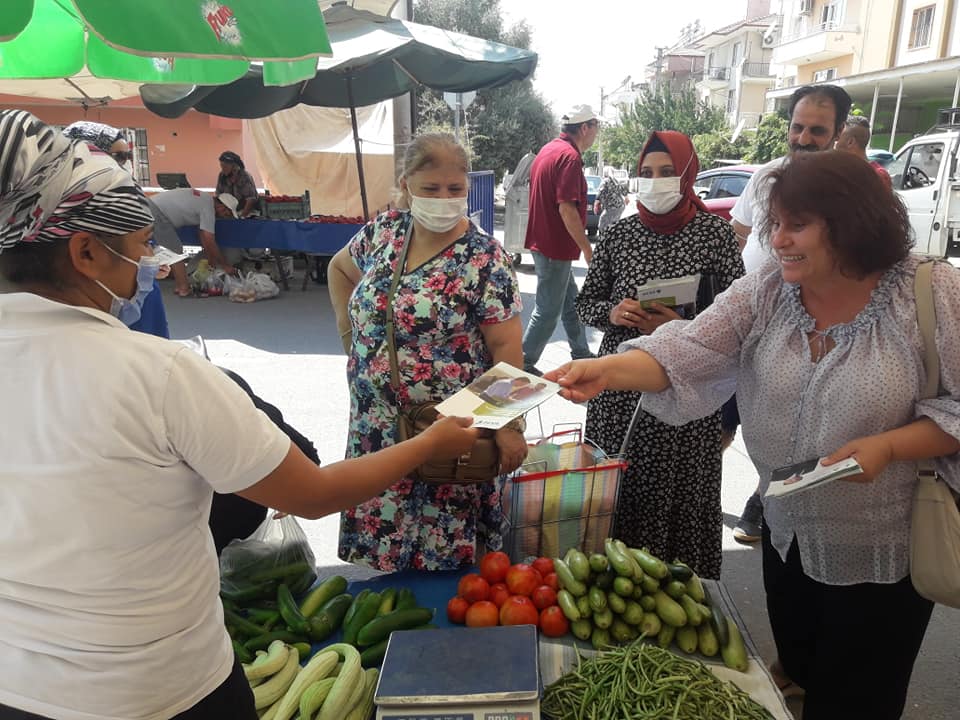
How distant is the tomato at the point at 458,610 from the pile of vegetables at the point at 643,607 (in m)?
0.35

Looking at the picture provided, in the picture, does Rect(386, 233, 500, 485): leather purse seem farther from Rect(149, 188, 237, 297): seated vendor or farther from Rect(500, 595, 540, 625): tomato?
Rect(149, 188, 237, 297): seated vendor

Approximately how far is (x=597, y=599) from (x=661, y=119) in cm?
3823

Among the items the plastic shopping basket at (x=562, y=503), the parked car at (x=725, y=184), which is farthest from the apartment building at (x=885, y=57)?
the plastic shopping basket at (x=562, y=503)

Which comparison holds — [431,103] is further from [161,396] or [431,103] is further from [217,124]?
[161,396]

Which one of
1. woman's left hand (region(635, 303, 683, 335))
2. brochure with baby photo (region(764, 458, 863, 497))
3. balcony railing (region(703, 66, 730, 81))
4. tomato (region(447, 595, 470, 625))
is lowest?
tomato (region(447, 595, 470, 625))

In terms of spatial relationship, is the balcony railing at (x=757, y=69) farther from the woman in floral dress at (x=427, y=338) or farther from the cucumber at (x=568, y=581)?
the cucumber at (x=568, y=581)

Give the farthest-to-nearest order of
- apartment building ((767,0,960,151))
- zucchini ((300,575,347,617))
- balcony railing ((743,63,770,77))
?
balcony railing ((743,63,770,77)), apartment building ((767,0,960,151)), zucchini ((300,575,347,617))

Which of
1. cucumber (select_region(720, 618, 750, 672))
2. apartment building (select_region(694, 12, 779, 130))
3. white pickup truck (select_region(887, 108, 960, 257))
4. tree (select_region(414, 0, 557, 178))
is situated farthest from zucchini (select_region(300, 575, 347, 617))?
apartment building (select_region(694, 12, 779, 130))

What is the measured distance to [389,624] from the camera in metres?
2.47

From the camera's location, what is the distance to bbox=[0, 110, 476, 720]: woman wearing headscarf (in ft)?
3.93

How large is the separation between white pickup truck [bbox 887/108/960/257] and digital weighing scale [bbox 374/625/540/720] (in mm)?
10970

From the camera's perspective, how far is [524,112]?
26438 millimetres

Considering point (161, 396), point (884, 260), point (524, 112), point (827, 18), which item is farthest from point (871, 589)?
point (827, 18)

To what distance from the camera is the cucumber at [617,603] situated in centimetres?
232
